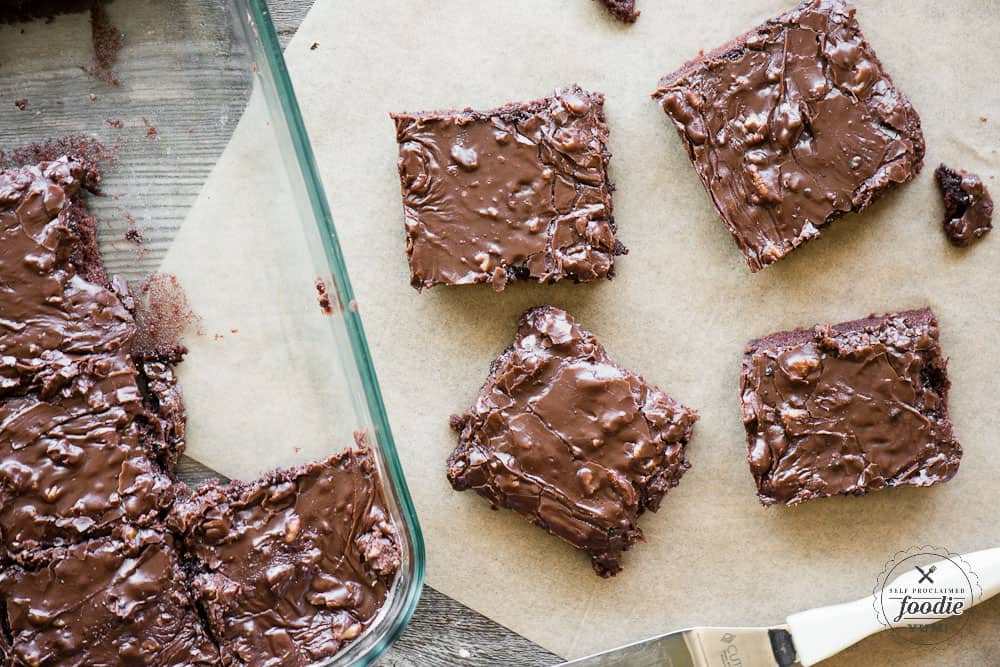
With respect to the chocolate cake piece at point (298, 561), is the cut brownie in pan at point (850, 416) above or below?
above

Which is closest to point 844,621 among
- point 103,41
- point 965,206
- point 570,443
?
point 570,443

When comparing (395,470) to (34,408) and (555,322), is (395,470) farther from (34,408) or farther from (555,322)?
(34,408)

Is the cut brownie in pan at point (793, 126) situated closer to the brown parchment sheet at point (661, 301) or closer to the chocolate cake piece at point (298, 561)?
the brown parchment sheet at point (661, 301)

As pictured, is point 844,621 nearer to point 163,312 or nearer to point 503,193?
point 503,193

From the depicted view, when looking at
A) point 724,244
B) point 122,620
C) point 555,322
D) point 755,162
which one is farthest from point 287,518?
point 755,162

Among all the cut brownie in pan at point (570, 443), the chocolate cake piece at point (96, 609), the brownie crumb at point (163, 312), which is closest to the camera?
the chocolate cake piece at point (96, 609)

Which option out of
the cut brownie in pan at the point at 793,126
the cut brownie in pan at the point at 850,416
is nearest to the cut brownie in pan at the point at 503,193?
the cut brownie in pan at the point at 793,126
